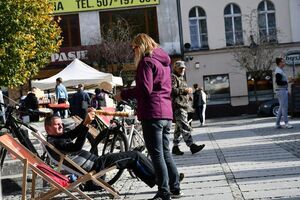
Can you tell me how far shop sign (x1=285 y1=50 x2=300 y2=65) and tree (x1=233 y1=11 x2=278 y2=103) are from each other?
2.44ft

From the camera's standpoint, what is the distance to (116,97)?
6.61 meters

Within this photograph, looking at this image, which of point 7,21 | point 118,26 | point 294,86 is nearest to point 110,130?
point 7,21

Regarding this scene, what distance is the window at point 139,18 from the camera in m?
35.4

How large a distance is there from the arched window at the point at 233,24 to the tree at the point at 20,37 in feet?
A: 57.8

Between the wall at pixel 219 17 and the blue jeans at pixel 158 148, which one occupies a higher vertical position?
the wall at pixel 219 17

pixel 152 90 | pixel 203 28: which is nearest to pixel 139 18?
pixel 203 28

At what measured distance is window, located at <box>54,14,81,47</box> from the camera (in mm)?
35375

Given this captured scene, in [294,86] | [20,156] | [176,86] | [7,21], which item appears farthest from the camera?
[294,86]

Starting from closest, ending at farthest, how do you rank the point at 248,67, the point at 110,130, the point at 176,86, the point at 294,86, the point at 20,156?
the point at 20,156
the point at 110,130
the point at 176,86
the point at 294,86
the point at 248,67

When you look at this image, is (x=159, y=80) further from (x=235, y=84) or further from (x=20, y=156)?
(x=235, y=84)

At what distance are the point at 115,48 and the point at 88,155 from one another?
1023 inches

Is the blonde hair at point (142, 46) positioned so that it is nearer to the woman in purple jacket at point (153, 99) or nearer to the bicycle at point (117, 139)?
the woman in purple jacket at point (153, 99)

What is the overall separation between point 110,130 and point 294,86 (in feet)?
42.3

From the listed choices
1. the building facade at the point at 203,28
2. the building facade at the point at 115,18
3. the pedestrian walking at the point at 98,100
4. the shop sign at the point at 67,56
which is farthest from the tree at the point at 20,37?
the building facade at the point at 115,18
